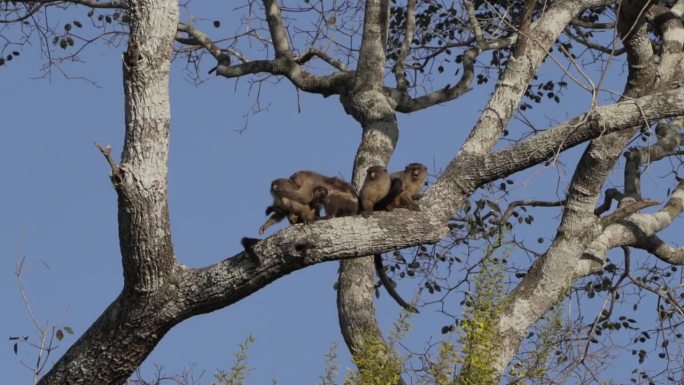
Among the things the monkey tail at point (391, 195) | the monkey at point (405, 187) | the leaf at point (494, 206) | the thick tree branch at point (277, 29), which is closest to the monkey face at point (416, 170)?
the monkey at point (405, 187)

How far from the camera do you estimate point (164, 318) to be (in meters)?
5.63

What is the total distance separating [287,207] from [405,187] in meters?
0.88

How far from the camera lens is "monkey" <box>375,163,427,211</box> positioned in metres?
7.28

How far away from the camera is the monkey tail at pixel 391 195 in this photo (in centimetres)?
719

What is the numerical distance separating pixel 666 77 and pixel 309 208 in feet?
8.61

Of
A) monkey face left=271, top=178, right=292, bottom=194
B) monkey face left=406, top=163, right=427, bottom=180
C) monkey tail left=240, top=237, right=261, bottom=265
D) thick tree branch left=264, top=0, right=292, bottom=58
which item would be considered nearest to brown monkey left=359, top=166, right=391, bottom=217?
monkey face left=271, top=178, right=292, bottom=194

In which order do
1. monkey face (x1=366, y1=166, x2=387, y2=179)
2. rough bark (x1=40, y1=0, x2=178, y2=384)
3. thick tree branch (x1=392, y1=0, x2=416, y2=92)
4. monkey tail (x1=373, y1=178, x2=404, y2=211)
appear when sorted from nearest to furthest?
rough bark (x1=40, y1=0, x2=178, y2=384) → monkey face (x1=366, y1=166, x2=387, y2=179) → monkey tail (x1=373, y1=178, x2=404, y2=211) → thick tree branch (x1=392, y1=0, x2=416, y2=92)

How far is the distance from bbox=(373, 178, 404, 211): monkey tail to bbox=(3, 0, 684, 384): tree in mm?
216

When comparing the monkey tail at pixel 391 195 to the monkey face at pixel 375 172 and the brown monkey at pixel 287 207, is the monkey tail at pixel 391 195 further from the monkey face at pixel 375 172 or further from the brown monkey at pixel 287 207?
the brown monkey at pixel 287 207

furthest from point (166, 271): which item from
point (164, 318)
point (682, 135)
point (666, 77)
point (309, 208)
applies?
point (682, 135)

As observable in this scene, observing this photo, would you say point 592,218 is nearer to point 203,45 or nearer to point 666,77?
point 666,77

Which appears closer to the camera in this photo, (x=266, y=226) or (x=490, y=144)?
(x=490, y=144)

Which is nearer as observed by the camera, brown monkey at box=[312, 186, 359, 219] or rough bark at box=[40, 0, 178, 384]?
rough bark at box=[40, 0, 178, 384]

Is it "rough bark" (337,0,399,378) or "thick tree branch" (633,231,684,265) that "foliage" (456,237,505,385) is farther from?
"thick tree branch" (633,231,684,265)
